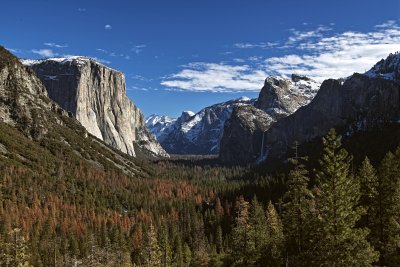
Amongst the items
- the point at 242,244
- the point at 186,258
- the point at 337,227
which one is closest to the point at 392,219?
the point at 337,227

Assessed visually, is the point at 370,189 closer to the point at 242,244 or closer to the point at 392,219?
the point at 392,219

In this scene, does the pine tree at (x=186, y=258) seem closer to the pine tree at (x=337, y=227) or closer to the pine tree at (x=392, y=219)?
the pine tree at (x=392, y=219)

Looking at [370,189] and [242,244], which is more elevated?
[370,189]

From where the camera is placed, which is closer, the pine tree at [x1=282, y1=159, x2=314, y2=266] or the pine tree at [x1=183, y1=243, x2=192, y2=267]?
the pine tree at [x1=282, y1=159, x2=314, y2=266]

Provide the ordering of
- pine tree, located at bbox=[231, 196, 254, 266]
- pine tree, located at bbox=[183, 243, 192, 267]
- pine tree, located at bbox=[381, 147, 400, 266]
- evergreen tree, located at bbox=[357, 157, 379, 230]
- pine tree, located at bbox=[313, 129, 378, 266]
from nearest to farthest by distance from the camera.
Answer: pine tree, located at bbox=[313, 129, 378, 266] < pine tree, located at bbox=[381, 147, 400, 266] < evergreen tree, located at bbox=[357, 157, 379, 230] < pine tree, located at bbox=[231, 196, 254, 266] < pine tree, located at bbox=[183, 243, 192, 267]

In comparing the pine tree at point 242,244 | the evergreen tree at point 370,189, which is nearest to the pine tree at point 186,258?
the pine tree at point 242,244

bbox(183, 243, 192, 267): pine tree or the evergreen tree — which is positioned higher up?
the evergreen tree

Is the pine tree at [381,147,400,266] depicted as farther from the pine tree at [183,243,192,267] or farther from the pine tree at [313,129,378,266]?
the pine tree at [183,243,192,267]

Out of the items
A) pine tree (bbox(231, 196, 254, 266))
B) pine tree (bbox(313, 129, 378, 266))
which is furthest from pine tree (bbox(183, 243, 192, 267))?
pine tree (bbox(313, 129, 378, 266))
